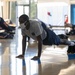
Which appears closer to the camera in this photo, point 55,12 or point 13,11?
point 55,12

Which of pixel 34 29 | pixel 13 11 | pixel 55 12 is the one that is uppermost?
pixel 13 11

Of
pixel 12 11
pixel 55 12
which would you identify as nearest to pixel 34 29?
pixel 55 12

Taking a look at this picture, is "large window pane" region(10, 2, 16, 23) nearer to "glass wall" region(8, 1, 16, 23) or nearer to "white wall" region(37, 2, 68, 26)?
Result: "glass wall" region(8, 1, 16, 23)

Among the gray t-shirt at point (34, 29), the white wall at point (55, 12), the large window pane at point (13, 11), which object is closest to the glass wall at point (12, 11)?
the large window pane at point (13, 11)

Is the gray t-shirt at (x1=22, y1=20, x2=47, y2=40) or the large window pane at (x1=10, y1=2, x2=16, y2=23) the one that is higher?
the large window pane at (x1=10, y1=2, x2=16, y2=23)

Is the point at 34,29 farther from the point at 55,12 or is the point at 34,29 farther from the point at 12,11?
→ the point at 12,11

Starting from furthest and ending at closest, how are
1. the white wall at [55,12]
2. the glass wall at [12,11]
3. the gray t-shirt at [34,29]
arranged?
the glass wall at [12,11] → the white wall at [55,12] → the gray t-shirt at [34,29]

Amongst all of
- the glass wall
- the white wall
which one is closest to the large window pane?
the glass wall

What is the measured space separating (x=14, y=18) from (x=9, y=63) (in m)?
17.6

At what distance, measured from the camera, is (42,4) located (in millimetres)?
17922

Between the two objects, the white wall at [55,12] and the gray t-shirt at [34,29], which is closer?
the gray t-shirt at [34,29]

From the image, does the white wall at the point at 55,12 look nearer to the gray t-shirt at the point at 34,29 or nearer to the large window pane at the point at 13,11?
the large window pane at the point at 13,11

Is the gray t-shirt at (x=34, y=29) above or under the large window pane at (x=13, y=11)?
under

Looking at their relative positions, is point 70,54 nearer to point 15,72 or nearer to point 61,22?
point 15,72
